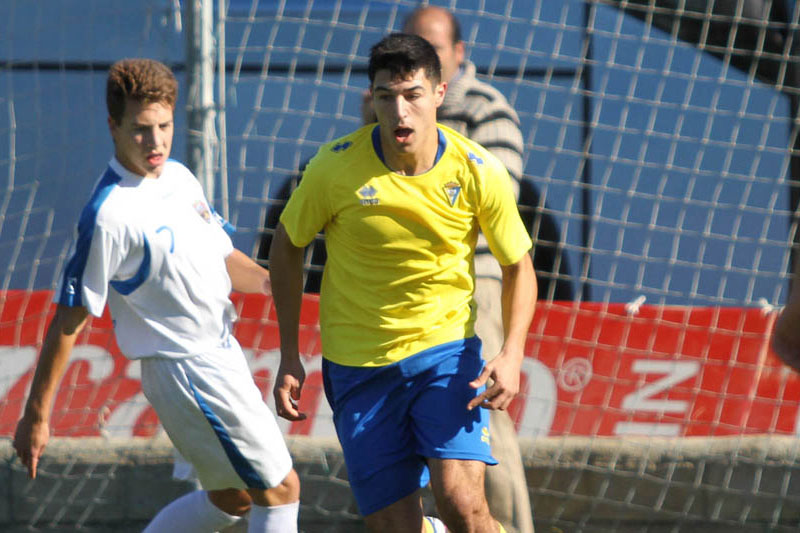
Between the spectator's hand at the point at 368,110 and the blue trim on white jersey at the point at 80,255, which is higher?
the spectator's hand at the point at 368,110

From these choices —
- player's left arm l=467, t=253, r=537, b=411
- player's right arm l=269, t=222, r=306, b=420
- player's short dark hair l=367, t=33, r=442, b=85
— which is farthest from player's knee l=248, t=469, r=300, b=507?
player's short dark hair l=367, t=33, r=442, b=85

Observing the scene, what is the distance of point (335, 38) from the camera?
6.57 metres

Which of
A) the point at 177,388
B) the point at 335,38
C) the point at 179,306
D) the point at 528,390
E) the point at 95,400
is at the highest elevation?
the point at 335,38

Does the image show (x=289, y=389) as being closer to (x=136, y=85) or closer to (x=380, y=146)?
(x=380, y=146)

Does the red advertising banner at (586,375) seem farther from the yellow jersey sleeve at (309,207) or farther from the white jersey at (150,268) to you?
the yellow jersey sleeve at (309,207)

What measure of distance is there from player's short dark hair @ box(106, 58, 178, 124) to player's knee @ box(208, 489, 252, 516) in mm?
1273

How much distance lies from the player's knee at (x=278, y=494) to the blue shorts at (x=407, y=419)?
1.24 feet

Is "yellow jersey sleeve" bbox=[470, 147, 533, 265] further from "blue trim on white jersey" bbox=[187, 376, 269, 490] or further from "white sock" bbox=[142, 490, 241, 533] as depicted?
"white sock" bbox=[142, 490, 241, 533]

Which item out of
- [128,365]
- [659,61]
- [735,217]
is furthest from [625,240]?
[128,365]

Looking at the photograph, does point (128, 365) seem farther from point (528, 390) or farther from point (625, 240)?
point (625, 240)

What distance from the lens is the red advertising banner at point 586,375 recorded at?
4699 mm

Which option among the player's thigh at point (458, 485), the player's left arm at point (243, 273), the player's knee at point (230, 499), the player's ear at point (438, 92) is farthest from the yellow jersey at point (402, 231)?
the player's knee at point (230, 499)

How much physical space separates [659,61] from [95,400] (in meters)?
3.59

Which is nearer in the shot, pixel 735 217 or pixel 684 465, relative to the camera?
pixel 684 465
